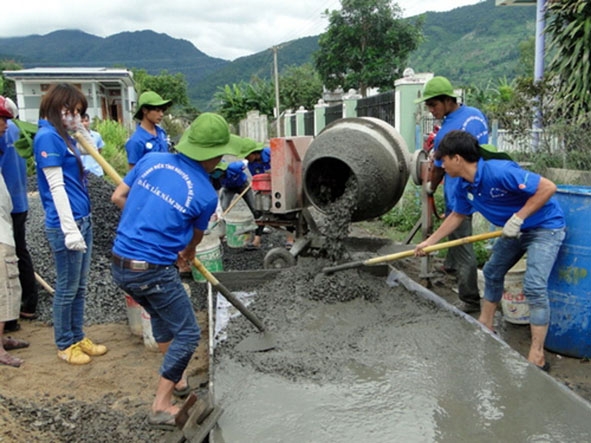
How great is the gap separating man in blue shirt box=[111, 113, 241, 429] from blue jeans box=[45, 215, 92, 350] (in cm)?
90

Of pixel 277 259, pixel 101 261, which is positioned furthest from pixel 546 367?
pixel 101 261

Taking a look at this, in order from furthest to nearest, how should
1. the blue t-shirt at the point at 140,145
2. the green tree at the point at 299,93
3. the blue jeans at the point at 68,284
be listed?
the green tree at the point at 299,93, the blue t-shirt at the point at 140,145, the blue jeans at the point at 68,284

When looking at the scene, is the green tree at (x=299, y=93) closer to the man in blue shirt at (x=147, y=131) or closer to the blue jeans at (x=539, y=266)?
the man in blue shirt at (x=147, y=131)

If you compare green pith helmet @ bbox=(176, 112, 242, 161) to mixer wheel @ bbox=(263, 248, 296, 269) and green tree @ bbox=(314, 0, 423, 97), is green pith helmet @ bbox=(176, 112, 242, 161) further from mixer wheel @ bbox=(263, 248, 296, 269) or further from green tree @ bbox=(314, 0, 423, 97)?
green tree @ bbox=(314, 0, 423, 97)

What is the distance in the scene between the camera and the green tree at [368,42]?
24.0 metres

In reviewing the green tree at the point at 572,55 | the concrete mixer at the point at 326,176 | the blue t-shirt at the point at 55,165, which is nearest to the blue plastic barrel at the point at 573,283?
the concrete mixer at the point at 326,176

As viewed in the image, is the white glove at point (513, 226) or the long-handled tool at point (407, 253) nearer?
the white glove at point (513, 226)

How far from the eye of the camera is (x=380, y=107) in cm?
977

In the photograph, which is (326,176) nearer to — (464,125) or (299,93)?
(464,125)

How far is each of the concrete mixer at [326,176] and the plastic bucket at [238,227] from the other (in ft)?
4.28

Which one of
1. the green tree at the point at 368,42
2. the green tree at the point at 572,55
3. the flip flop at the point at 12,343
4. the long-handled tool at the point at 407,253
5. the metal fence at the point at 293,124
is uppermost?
the green tree at the point at 368,42

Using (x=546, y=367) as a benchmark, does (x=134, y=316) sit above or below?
above

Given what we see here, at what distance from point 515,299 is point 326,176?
192 cm

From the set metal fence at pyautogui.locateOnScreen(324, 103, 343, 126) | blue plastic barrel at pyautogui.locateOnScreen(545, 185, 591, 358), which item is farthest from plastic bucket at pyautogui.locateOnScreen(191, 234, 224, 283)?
metal fence at pyautogui.locateOnScreen(324, 103, 343, 126)
